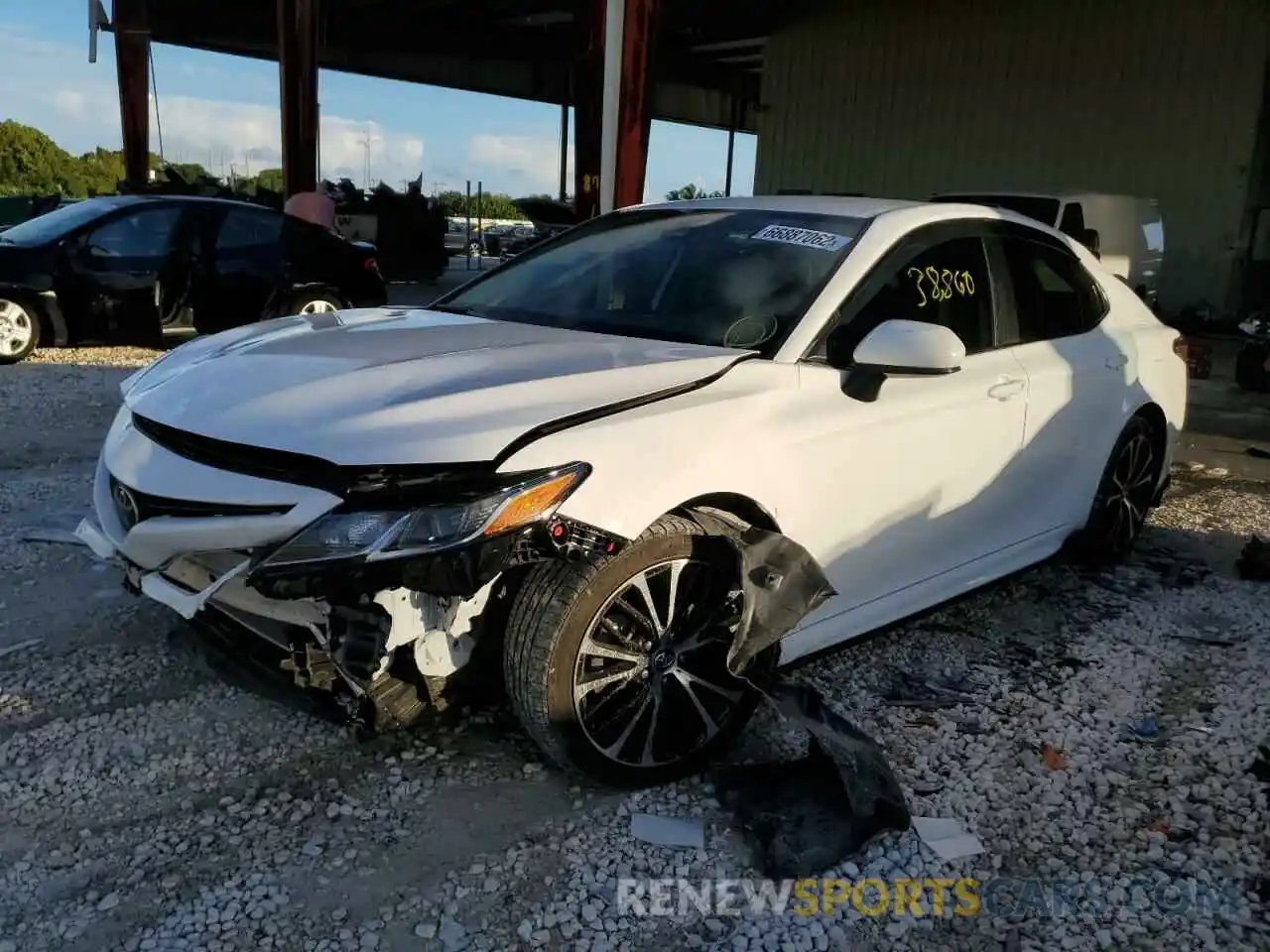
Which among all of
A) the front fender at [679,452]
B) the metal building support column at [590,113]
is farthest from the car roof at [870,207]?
the metal building support column at [590,113]

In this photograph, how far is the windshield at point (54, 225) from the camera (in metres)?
9.00

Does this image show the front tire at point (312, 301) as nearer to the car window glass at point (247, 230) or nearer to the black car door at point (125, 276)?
the car window glass at point (247, 230)

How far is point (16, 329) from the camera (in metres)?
8.79

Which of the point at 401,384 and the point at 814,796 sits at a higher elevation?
the point at 401,384

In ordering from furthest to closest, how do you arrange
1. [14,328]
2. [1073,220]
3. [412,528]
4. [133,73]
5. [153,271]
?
1. [133,73]
2. [1073,220]
3. [153,271]
4. [14,328]
5. [412,528]

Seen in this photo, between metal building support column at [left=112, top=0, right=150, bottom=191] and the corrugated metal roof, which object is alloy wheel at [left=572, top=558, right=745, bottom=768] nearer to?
the corrugated metal roof

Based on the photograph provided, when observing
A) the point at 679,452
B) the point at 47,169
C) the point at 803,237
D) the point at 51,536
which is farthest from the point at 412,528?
the point at 47,169

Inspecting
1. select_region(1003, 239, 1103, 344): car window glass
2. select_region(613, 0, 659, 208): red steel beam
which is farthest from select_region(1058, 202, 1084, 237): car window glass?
select_region(1003, 239, 1103, 344): car window glass

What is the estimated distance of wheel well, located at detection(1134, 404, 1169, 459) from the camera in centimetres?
469

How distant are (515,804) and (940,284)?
7.32 ft

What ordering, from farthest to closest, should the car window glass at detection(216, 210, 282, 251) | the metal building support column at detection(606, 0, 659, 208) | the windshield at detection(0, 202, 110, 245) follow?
A: the metal building support column at detection(606, 0, 659, 208) < the car window glass at detection(216, 210, 282, 251) < the windshield at detection(0, 202, 110, 245)

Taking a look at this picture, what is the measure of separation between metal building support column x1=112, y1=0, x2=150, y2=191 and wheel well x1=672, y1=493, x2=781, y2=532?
59.2ft

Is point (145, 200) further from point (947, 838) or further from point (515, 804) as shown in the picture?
point (947, 838)

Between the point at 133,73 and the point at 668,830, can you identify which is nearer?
the point at 668,830
